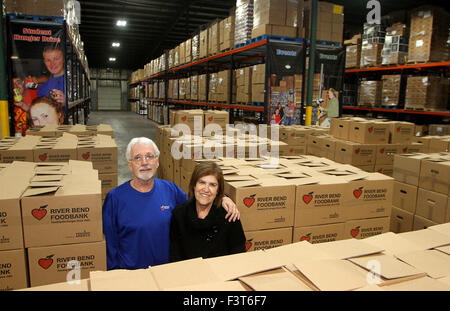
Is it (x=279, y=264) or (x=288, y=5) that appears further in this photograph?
(x=288, y=5)

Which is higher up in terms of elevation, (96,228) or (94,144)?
(94,144)

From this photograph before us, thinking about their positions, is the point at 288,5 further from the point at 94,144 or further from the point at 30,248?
the point at 30,248

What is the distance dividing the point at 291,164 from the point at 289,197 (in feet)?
2.80

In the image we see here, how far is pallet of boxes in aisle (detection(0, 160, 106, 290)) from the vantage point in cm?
195

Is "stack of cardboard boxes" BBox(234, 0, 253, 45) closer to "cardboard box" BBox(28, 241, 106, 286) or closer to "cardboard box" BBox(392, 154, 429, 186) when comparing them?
"cardboard box" BBox(392, 154, 429, 186)

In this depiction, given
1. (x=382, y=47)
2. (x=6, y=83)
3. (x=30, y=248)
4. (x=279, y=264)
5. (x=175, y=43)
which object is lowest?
(x=30, y=248)

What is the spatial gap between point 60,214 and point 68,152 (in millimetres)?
1774

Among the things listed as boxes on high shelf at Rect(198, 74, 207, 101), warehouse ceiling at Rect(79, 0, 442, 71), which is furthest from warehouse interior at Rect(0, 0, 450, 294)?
warehouse ceiling at Rect(79, 0, 442, 71)

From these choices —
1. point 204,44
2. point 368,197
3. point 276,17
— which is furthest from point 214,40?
point 368,197

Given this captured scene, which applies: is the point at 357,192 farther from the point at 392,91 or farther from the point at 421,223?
the point at 392,91

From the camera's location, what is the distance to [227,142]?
4520 millimetres

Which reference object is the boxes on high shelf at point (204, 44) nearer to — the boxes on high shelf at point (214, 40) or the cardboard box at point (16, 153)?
the boxes on high shelf at point (214, 40)
